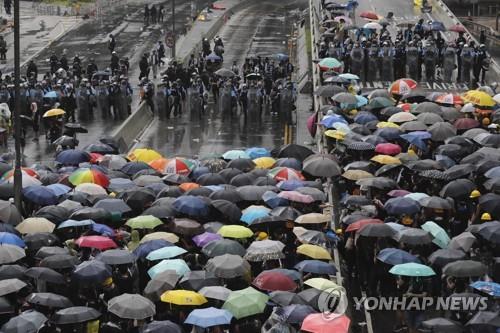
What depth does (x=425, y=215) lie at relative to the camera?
84.6 feet

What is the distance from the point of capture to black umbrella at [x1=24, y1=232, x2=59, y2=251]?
23000 millimetres

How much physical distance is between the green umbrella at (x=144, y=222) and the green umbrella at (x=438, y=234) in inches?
210

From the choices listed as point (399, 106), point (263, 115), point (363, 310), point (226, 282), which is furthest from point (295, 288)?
point (263, 115)

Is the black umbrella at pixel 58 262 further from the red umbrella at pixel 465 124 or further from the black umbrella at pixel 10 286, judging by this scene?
the red umbrella at pixel 465 124

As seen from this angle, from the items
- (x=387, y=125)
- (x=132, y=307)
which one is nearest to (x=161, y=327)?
(x=132, y=307)

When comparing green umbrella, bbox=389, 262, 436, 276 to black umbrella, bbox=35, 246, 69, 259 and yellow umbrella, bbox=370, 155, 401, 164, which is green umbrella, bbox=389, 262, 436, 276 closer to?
black umbrella, bbox=35, 246, 69, 259

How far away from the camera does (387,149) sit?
99.8 ft

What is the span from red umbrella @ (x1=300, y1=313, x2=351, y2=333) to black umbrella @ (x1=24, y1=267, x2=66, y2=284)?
186 inches

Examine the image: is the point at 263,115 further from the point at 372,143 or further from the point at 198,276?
the point at 198,276

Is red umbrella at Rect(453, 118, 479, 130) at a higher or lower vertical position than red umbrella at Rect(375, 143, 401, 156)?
higher

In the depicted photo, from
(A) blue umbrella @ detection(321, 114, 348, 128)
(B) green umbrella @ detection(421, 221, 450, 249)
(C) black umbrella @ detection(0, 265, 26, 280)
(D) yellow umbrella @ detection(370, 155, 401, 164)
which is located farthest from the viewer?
(A) blue umbrella @ detection(321, 114, 348, 128)

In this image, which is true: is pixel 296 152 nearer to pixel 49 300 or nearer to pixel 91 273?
pixel 91 273

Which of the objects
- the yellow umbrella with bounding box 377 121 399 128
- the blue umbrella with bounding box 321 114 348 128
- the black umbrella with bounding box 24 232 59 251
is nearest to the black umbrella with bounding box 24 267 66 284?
the black umbrella with bounding box 24 232 59 251

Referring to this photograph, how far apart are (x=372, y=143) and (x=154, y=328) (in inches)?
530
